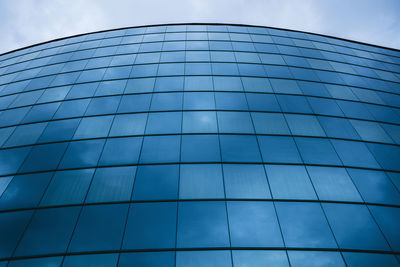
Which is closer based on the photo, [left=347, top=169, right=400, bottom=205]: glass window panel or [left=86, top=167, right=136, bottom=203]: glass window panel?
[left=86, top=167, right=136, bottom=203]: glass window panel

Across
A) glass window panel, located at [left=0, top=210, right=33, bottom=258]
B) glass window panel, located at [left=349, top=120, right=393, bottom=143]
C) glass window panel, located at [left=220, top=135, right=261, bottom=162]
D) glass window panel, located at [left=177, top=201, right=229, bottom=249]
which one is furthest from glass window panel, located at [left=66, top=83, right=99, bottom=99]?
glass window panel, located at [left=349, top=120, right=393, bottom=143]

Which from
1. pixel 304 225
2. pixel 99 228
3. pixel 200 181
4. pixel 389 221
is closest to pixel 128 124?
pixel 200 181

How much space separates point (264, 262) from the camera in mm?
8203

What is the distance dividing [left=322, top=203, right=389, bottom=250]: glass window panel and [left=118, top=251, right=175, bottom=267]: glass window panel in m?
6.67

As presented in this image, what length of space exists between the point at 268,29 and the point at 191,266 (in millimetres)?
24011

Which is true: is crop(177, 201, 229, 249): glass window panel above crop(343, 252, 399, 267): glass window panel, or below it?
above

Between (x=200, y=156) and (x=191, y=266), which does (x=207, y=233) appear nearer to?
(x=191, y=266)

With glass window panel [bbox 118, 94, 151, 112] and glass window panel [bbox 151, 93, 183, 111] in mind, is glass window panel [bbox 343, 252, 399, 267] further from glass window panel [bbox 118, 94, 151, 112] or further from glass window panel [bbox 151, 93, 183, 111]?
glass window panel [bbox 118, 94, 151, 112]

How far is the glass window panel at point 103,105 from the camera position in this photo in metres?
14.7

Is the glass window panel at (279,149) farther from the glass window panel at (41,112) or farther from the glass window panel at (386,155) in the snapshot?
the glass window panel at (41,112)

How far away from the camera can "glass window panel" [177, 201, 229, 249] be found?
8.67 metres

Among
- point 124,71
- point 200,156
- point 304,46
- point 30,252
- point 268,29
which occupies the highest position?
point 268,29

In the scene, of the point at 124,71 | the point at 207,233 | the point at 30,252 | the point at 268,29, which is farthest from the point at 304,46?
the point at 30,252

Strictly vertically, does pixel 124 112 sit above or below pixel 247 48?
below
